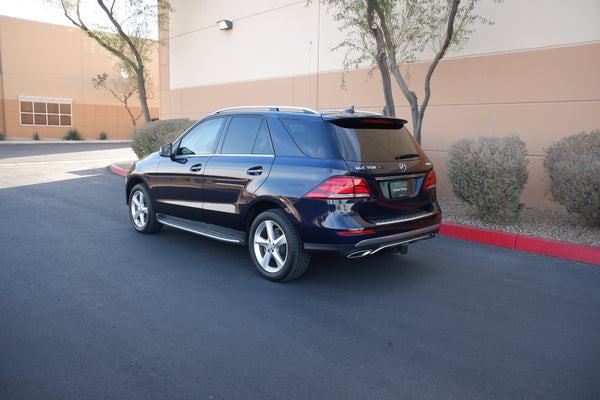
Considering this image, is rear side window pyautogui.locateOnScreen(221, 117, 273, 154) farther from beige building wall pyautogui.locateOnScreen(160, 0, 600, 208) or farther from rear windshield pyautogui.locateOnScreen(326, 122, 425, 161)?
→ beige building wall pyautogui.locateOnScreen(160, 0, 600, 208)

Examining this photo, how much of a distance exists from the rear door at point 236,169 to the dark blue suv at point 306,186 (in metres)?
0.01

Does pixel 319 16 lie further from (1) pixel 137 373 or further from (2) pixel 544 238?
(1) pixel 137 373

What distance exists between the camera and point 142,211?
22.3ft

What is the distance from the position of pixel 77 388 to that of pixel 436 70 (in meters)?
9.34

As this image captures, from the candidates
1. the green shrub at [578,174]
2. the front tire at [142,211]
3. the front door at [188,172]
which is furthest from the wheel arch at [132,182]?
the green shrub at [578,174]

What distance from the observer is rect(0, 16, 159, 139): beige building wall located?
32156mm

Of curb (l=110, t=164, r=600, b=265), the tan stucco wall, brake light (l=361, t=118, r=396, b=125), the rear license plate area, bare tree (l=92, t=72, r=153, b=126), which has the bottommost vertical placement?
curb (l=110, t=164, r=600, b=265)

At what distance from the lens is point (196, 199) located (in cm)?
578

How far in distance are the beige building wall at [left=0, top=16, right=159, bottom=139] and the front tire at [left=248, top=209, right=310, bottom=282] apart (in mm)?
30954

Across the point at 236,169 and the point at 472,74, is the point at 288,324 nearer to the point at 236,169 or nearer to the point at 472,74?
the point at 236,169

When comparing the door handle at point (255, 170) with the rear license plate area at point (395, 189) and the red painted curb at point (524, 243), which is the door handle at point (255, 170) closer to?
the rear license plate area at point (395, 189)

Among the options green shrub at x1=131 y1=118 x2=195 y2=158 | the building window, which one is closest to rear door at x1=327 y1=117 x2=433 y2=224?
green shrub at x1=131 y1=118 x2=195 y2=158

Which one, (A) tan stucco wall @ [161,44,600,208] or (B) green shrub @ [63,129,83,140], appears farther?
(B) green shrub @ [63,129,83,140]

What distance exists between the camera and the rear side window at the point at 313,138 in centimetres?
452
